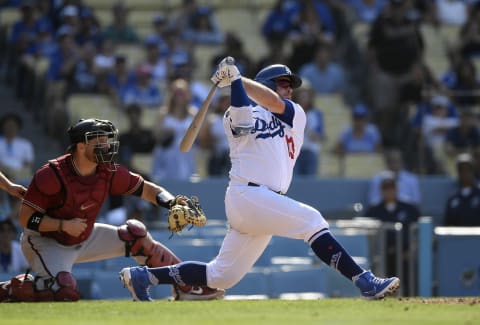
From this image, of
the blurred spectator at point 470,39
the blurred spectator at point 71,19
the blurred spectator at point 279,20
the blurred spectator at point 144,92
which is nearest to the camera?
the blurred spectator at point 144,92

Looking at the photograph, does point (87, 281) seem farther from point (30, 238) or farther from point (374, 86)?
point (374, 86)

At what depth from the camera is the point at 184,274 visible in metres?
8.62

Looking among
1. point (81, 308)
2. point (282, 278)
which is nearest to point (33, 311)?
point (81, 308)

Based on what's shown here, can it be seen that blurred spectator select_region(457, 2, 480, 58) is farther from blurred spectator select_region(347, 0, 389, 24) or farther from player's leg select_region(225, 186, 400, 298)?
player's leg select_region(225, 186, 400, 298)

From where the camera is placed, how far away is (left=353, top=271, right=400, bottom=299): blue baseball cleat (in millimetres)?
8227

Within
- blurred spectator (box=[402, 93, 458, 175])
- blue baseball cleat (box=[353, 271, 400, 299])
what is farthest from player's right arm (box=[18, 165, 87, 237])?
blurred spectator (box=[402, 93, 458, 175])

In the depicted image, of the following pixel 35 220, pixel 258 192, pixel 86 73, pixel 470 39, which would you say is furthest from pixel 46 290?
pixel 470 39

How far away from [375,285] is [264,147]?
48.2 inches

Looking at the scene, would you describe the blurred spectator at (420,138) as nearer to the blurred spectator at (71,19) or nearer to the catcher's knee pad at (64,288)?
the blurred spectator at (71,19)

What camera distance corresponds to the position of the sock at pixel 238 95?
816 centimetres

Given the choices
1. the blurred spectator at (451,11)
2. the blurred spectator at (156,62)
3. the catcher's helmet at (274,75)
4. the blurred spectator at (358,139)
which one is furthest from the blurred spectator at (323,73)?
the catcher's helmet at (274,75)

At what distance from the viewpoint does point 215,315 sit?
7.51 m

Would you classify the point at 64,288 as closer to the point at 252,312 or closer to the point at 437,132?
the point at 252,312

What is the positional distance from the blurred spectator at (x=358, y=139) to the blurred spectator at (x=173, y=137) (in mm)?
2224
